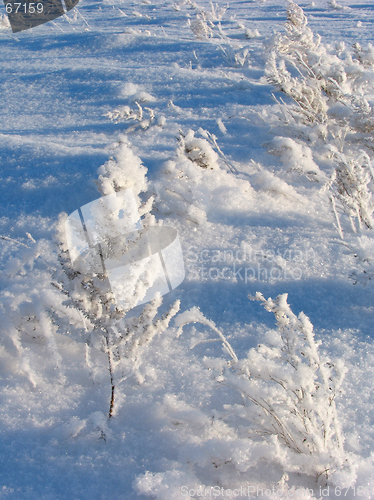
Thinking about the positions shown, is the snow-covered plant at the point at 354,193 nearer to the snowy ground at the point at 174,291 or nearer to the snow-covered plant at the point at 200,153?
the snowy ground at the point at 174,291

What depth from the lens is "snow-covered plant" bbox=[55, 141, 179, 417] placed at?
105 centimetres

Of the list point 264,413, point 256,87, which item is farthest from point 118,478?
point 256,87

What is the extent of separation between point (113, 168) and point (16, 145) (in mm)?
1685

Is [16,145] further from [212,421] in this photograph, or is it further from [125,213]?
[212,421]

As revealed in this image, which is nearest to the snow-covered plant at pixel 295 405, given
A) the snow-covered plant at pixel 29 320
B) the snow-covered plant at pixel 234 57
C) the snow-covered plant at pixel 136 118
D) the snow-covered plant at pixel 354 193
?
the snow-covered plant at pixel 29 320

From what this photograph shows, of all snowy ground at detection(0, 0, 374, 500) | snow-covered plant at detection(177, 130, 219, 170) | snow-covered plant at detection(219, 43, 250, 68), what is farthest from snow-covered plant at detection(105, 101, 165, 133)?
snow-covered plant at detection(219, 43, 250, 68)

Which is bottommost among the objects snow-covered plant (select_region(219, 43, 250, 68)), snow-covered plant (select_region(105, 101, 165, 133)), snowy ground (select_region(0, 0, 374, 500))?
snowy ground (select_region(0, 0, 374, 500))

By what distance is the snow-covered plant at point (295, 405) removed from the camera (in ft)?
2.92

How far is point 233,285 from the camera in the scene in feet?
5.21

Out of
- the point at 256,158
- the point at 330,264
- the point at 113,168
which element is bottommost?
the point at 330,264

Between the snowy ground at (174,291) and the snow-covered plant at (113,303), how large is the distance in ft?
0.30

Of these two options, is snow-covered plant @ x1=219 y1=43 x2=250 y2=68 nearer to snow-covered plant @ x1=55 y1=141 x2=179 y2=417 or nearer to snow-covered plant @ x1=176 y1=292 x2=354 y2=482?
snow-covered plant @ x1=55 y1=141 x2=179 y2=417

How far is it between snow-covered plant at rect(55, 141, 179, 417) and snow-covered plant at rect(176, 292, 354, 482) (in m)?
0.19

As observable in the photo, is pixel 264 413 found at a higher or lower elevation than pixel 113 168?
lower
